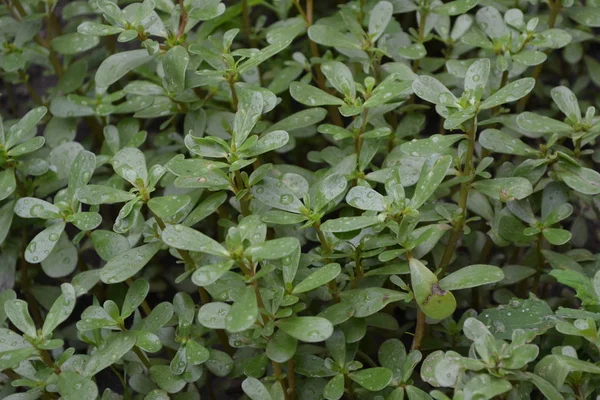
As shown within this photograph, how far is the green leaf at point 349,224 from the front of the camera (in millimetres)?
1284

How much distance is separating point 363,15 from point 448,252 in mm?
707

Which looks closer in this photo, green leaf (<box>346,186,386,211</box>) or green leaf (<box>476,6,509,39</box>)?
green leaf (<box>346,186,386,211</box>)

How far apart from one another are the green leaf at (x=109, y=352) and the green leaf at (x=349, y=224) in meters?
0.43

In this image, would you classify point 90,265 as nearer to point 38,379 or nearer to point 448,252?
point 38,379

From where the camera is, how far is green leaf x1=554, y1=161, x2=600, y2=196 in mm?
1468

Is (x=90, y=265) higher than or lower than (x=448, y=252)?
lower

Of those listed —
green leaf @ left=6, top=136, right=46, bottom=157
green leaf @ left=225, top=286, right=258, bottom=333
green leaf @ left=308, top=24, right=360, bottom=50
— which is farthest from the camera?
green leaf @ left=308, top=24, right=360, bottom=50

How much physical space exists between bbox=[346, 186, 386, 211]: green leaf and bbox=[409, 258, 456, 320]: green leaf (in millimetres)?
142

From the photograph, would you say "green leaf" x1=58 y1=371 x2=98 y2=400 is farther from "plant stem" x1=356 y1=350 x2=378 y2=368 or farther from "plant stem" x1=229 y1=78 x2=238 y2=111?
"plant stem" x1=229 y1=78 x2=238 y2=111

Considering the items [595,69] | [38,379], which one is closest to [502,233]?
[595,69]

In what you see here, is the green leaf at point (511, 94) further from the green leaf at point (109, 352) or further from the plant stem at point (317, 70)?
the green leaf at point (109, 352)

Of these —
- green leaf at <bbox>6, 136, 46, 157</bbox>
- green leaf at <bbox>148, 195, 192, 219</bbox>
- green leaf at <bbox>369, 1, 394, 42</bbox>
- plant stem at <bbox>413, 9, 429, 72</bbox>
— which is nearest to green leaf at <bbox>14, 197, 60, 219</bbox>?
green leaf at <bbox>6, 136, 46, 157</bbox>

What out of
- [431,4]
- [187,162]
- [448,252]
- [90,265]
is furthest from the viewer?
[90,265]

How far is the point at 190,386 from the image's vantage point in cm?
158
